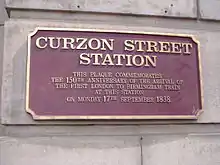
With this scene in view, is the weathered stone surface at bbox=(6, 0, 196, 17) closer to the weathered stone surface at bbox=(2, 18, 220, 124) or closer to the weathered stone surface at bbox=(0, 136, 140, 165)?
the weathered stone surface at bbox=(2, 18, 220, 124)

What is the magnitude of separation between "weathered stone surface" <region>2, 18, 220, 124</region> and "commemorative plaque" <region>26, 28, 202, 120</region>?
7 cm

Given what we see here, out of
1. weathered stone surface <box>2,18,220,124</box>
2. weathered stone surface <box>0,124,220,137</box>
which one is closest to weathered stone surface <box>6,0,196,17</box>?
weathered stone surface <box>2,18,220,124</box>

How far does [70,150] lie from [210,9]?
2033 millimetres

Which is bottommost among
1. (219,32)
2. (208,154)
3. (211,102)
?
(208,154)

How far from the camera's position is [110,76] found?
331 cm

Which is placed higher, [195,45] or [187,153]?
[195,45]

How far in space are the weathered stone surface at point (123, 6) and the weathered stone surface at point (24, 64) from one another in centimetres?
14

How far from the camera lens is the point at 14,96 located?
10.4 ft

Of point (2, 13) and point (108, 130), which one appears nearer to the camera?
point (108, 130)

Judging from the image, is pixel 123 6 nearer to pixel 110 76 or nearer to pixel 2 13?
pixel 110 76

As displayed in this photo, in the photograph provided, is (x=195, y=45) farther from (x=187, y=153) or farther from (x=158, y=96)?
(x=187, y=153)

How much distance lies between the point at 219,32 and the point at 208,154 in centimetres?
126

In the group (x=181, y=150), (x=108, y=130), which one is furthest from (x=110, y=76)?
(x=181, y=150)

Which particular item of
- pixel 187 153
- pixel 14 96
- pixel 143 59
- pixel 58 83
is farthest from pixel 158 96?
pixel 14 96
